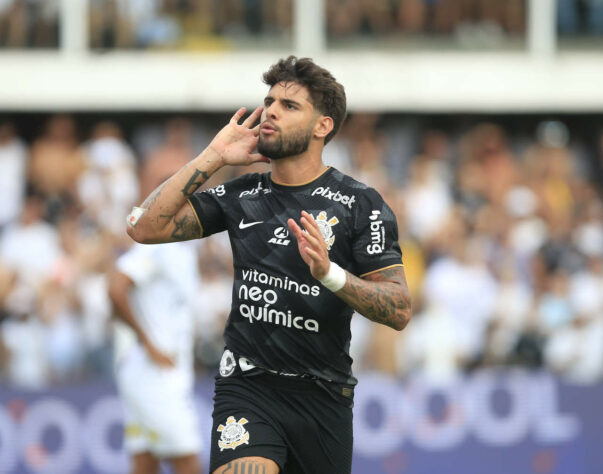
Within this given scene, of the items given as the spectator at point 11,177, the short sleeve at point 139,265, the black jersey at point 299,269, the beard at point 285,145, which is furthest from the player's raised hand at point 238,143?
the spectator at point 11,177

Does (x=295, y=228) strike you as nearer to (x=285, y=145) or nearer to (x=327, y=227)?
(x=327, y=227)

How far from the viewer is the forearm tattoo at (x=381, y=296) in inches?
197

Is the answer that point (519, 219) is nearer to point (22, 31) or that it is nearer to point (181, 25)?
point (181, 25)

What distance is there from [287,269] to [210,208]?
55cm

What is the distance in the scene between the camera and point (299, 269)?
17.5ft

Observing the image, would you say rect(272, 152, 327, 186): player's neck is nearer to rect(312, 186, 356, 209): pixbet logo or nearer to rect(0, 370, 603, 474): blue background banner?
rect(312, 186, 356, 209): pixbet logo

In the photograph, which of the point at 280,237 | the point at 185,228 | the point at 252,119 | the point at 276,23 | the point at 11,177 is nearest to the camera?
the point at 280,237

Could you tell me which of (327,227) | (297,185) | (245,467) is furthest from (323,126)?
(245,467)

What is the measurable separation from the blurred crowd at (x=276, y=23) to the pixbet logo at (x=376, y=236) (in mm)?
10803

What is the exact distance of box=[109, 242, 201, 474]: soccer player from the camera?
316 inches

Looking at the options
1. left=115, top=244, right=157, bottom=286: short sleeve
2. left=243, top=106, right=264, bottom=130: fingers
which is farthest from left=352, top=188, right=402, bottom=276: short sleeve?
left=115, top=244, right=157, bottom=286: short sleeve

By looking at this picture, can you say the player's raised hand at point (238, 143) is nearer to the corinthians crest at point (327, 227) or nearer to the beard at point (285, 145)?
the beard at point (285, 145)

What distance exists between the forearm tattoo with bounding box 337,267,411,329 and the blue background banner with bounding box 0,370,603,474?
5.63 meters

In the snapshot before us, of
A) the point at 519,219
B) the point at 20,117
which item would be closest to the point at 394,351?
the point at 519,219
